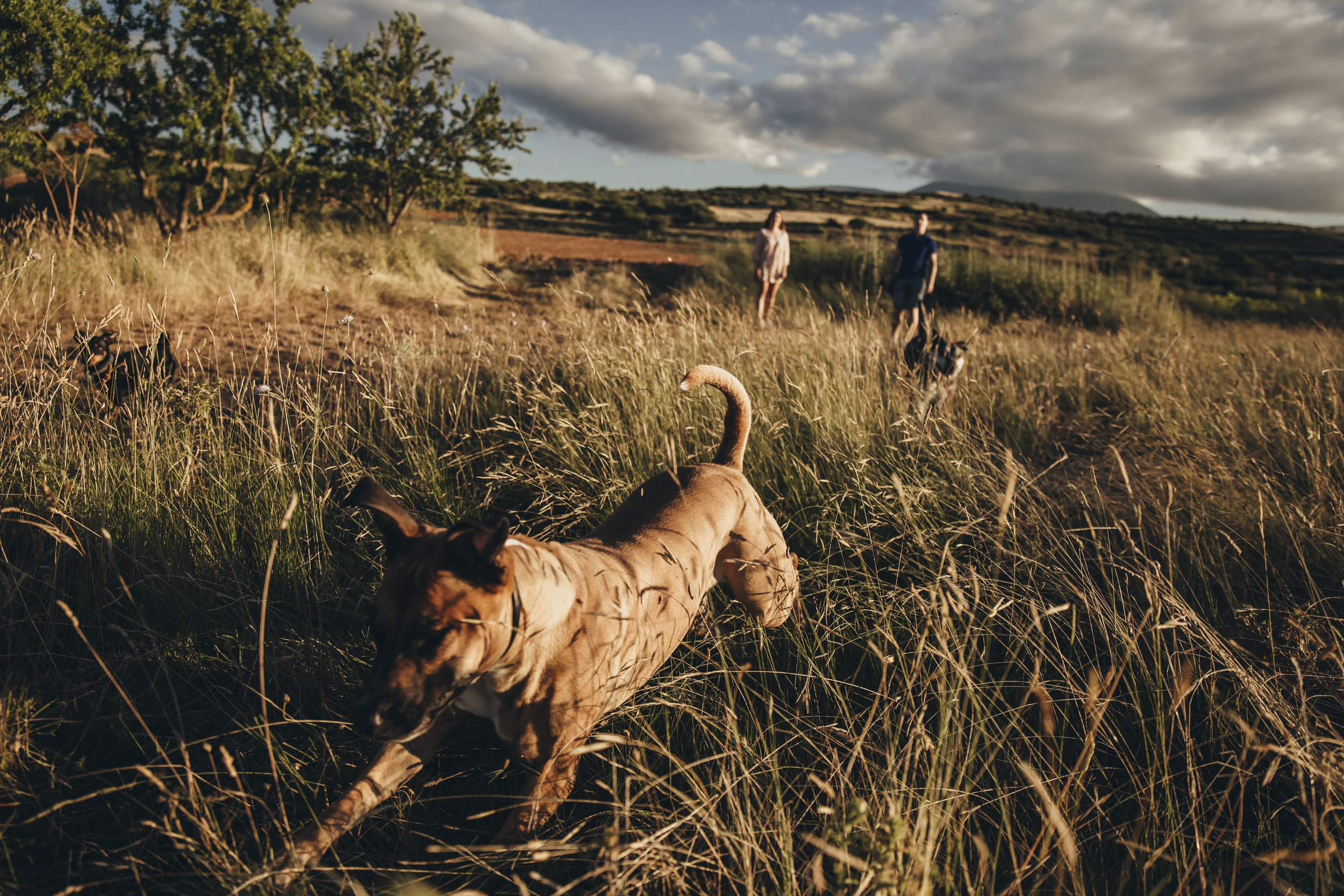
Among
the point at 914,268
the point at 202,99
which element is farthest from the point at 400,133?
the point at 914,268

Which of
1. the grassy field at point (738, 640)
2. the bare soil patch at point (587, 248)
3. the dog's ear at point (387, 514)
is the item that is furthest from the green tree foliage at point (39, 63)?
the dog's ear at point (387, 514)

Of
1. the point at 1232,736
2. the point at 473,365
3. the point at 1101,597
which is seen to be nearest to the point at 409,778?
the point at 1101,597

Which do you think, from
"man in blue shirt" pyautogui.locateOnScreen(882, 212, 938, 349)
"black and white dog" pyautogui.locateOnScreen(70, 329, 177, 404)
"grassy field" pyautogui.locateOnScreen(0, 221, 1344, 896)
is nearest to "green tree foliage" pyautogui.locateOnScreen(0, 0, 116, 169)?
"grassy field" pyautogui.locateOnScreen(0, 221, 1344, 896)

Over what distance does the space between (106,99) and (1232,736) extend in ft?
43.1

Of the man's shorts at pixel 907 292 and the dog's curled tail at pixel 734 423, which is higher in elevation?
the man's shorts at pixel 907 292

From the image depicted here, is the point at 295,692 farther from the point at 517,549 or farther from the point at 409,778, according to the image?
the point at 517,549

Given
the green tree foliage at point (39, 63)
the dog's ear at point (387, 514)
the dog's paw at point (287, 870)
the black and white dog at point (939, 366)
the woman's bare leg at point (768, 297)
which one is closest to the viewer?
the dog's paw at point (287, 870)

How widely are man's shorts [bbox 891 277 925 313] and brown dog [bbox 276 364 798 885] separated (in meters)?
7.96

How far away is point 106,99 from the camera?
870 centimetres

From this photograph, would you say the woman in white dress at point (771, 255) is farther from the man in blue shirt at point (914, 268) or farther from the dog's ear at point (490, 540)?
the dog's ear at point (490, 540)

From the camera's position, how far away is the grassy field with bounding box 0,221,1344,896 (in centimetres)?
160

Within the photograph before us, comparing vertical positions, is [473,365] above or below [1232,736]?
above

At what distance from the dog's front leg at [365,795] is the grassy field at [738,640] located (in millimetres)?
68

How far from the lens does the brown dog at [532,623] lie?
5.28ft
